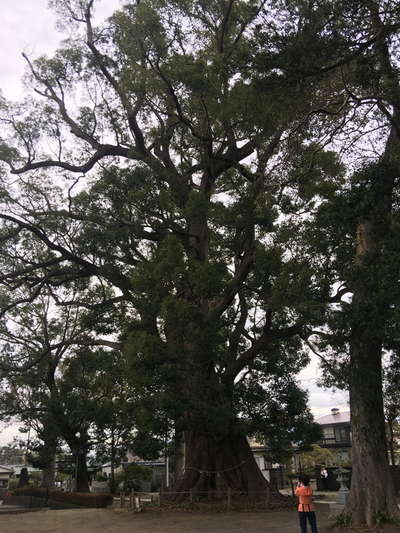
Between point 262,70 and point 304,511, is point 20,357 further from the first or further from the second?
point 262,70

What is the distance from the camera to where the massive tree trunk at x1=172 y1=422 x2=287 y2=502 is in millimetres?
15445

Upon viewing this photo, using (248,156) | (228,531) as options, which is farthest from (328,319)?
(248,156)

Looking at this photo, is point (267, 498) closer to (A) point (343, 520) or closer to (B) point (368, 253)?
(A) point (343, 520)

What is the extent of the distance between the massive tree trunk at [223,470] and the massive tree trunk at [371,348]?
6.10m

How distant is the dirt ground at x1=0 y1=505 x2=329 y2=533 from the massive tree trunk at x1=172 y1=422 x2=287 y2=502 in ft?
5.18

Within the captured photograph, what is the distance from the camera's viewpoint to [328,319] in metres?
10.3

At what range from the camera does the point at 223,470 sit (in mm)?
15586

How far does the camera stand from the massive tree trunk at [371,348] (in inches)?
327

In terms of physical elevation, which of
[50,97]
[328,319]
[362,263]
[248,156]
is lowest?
[328,319]

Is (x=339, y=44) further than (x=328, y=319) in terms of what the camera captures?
No

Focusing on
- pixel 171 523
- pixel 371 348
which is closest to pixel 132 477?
pixel 171 523

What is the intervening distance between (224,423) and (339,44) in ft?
32.7

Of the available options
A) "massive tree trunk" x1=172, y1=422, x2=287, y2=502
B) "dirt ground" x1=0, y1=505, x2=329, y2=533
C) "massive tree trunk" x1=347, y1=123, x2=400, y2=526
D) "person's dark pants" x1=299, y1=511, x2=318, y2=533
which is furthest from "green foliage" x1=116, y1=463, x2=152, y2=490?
"person's dark pants" x1=299, y1=511, x2=318, y2=533

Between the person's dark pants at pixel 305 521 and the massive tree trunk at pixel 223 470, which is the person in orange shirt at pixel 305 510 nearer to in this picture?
the person's dark pants at pixel 305 521
